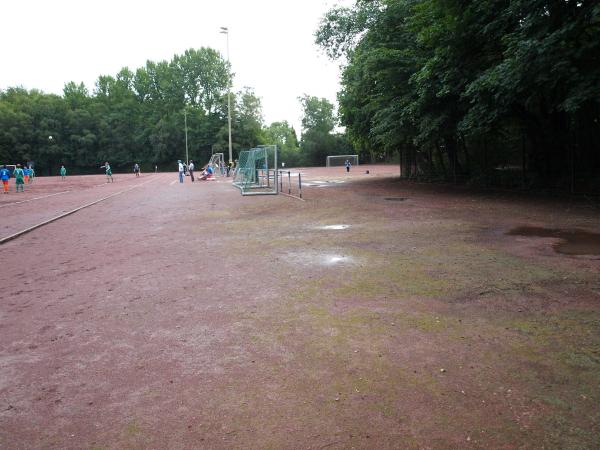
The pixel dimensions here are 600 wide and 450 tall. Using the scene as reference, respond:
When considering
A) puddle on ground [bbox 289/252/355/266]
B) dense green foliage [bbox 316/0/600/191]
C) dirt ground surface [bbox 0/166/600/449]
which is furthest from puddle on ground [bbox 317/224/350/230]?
dense green foliage [bbox 316/0/600/191]

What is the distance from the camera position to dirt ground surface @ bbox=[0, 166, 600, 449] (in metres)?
3.19

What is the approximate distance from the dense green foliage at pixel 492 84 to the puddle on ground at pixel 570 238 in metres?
3.86

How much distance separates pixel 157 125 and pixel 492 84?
80.2 metres

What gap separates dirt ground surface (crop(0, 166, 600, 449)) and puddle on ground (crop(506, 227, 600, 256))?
263 mm

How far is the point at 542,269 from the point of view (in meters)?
7.03

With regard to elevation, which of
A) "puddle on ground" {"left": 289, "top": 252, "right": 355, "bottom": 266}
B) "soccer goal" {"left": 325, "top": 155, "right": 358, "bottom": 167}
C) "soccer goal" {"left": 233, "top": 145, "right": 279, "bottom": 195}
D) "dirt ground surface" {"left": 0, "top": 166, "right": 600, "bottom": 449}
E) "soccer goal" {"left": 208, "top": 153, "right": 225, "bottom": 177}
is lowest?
"dirt ground surface" {"left": 0, "top": 166, "right": 600, "bottom": 449}

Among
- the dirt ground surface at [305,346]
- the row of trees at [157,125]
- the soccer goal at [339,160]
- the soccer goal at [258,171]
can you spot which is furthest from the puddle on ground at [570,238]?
the row of trees at [157,125]

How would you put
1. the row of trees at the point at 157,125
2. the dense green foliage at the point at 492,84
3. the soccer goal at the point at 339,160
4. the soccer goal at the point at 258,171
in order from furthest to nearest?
the row of trees at the point at 157,125, the soccer goal at the point at 339,160, the soccer goal at the point at 258,171, the dense green foliage at the point at 492,84

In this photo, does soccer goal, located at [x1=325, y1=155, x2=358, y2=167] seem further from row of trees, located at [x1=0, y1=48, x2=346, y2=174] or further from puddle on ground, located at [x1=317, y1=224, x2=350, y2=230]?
puddle on ground, located at [x1=317, y1=224, x2=350, y2=230]

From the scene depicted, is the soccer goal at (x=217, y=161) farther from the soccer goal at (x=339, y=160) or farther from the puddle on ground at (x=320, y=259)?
the puddle on ground at (x=320, y=259)

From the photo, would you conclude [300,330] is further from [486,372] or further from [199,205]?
[199,205]

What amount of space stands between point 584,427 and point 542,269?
174 inches

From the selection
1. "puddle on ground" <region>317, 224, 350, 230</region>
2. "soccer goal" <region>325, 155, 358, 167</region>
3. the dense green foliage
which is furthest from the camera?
"soccer goal" <region>325, 155, 358, 167</region>

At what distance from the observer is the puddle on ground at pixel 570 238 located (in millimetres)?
8238
